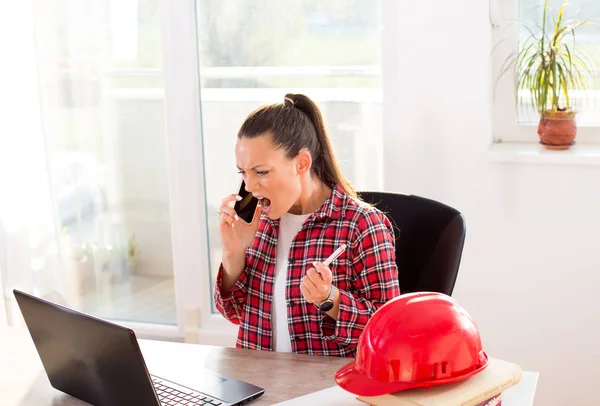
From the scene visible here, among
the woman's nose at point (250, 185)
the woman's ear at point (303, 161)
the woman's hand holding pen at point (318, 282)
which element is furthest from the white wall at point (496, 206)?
the woman's hand holding pen at point (318, 282)

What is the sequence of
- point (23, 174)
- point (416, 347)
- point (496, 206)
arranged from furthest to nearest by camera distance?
point (23, 174) → point (496, 206) → point (416, 347)

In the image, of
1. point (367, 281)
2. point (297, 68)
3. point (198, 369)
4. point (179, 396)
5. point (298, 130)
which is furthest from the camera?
point (297, 68)

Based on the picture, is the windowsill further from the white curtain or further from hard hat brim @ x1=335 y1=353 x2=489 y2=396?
the white curtain

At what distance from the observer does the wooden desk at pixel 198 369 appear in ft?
5.19

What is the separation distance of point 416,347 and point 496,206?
55.2 inches

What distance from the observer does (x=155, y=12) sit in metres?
3.06

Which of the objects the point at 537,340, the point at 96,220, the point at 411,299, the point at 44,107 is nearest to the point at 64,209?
the point at 96,220

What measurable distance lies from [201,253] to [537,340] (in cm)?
121

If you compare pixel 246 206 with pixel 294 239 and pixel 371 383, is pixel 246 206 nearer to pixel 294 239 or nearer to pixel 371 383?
pixel 294 239

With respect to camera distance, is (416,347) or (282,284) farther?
(282,284)

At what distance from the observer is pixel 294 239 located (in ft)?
6.42

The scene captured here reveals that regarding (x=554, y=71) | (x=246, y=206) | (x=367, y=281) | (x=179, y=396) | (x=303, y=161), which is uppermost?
(x=554, y=71)

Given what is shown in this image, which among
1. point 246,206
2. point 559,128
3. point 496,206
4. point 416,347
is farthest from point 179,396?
point 559,128

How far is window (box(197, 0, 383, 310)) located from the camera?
2.81 m
